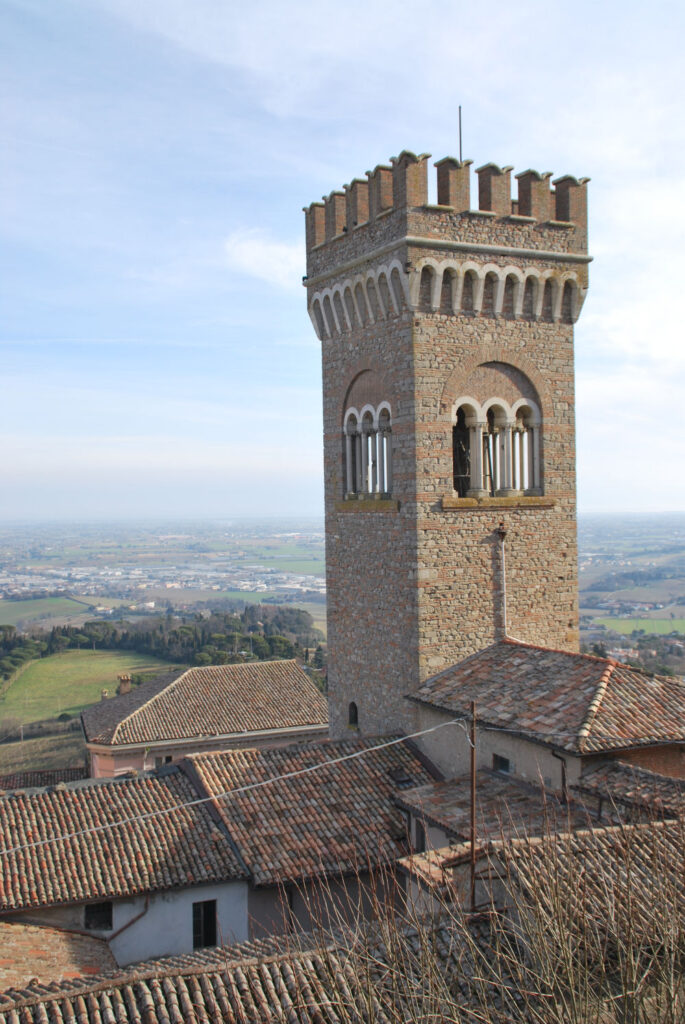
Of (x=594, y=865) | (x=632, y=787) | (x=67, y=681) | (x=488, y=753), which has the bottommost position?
(x=67, y=681)

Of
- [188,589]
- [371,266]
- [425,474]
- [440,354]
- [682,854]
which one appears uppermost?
[371,266]

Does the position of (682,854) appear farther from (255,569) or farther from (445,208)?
(255,569)

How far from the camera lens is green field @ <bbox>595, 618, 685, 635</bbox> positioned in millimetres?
59562

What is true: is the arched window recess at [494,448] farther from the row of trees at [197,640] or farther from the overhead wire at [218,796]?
the row of trees at [197,640]

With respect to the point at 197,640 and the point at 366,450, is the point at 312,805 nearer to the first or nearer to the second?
the point at 366,450

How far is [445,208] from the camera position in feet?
51.6

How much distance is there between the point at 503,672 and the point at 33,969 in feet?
26.9

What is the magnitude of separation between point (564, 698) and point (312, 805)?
4290mm

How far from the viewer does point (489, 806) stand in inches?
492

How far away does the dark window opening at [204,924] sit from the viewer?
42.3ft

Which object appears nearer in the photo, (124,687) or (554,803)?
(554,803)

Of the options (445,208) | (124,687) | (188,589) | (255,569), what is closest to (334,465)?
(445,208)

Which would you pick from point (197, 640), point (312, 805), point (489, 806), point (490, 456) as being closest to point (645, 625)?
point (197, 640)

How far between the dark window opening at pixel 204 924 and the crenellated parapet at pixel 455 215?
1104 cm
